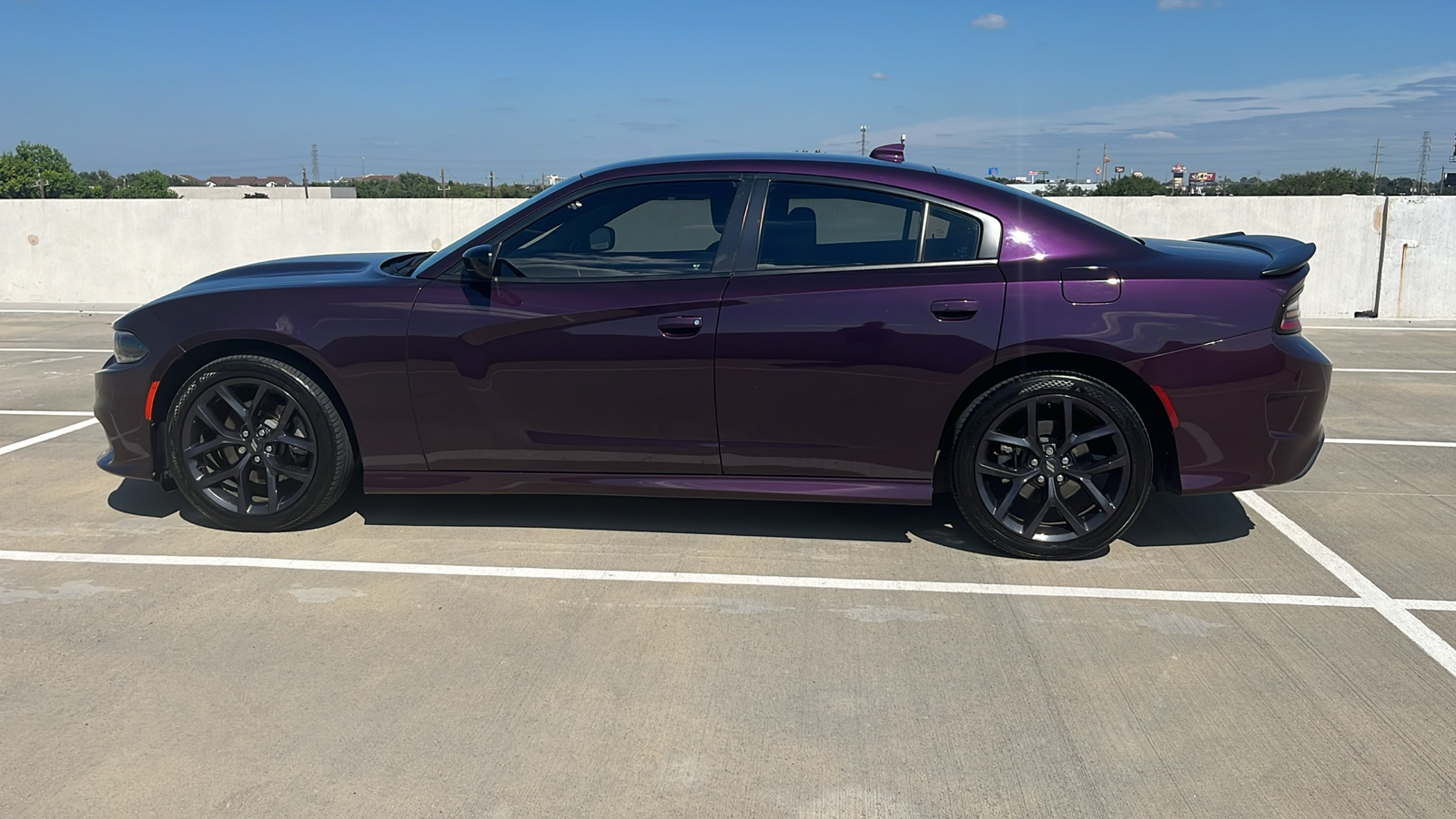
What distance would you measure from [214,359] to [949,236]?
3177 millimetres

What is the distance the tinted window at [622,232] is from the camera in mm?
4406

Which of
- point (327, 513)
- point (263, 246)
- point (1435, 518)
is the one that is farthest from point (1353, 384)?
point (263, 246)

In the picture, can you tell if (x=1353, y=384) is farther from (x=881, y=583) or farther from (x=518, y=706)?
(x=518, y=706)

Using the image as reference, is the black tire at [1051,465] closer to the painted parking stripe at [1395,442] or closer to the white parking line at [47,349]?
the painted parking stripe at [1395,442]

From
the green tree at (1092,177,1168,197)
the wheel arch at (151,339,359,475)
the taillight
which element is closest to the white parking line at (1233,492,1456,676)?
the taillight

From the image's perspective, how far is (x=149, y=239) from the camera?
15.0m

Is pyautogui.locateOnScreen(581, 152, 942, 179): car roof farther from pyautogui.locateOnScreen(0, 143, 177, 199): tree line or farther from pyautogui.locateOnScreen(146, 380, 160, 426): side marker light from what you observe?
pyautogui.locateOnScreen(0, 143, 177, 199): tree line

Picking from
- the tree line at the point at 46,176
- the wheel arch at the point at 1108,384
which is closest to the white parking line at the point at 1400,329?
the wheel arch at the point at 1108,384


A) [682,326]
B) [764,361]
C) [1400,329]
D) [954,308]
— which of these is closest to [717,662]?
[764,361]

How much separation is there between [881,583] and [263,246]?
13457 mm

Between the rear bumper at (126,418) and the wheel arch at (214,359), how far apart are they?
0.12 feet

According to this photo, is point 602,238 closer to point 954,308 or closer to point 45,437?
point 954,308

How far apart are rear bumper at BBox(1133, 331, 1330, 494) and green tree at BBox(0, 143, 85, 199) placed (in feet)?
306

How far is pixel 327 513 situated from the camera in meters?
4.92
